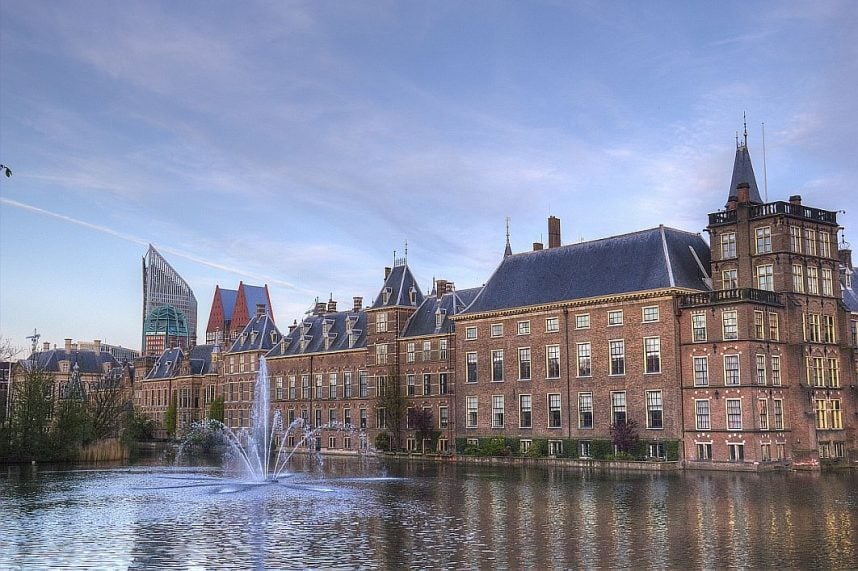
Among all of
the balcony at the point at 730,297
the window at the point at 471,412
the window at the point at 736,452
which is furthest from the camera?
the window at the point at 471,412

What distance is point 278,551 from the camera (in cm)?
2111

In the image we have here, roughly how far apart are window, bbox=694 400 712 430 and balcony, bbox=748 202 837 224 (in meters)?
12.2

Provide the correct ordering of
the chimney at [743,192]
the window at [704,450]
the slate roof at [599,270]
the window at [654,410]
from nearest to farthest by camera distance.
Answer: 1. the window at [704,450]
2. the window at [654,410]
3. the chimney at [743,192]
4. the slate roof at [599,270]

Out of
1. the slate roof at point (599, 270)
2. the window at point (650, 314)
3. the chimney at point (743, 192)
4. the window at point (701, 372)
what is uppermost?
the chimney at point (743, 192)

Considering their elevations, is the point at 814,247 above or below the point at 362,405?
above

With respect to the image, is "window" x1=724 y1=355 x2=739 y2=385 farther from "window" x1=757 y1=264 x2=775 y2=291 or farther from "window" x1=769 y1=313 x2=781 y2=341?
"window" x1=757 y1=264 x2=775 y2=291

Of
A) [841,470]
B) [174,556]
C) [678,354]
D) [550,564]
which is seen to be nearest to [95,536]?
[174,556]

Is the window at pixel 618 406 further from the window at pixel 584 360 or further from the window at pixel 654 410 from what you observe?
the window at pixel 584 360

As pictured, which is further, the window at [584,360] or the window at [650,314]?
the window at [584,360]

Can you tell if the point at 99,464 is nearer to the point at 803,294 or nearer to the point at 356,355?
the point at 356,355

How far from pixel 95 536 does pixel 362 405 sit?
192 feet

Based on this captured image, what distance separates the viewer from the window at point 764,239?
55750mm

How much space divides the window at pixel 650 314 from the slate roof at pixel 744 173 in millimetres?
8994

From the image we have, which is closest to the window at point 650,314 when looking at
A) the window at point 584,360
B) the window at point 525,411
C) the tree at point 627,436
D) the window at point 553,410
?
the window at point 584,360
